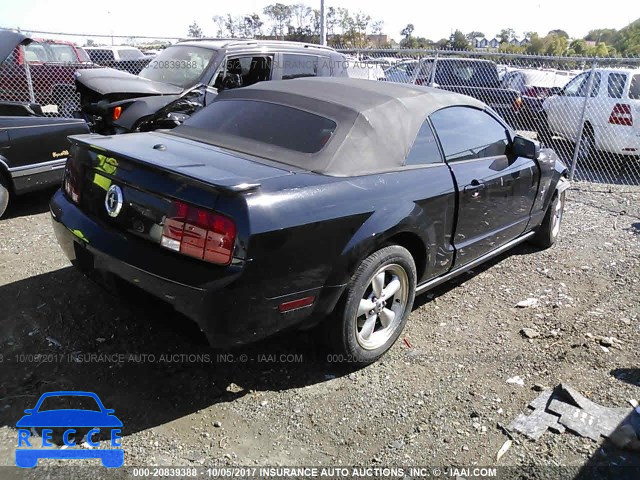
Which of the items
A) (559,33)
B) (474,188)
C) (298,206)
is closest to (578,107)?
(474,188)

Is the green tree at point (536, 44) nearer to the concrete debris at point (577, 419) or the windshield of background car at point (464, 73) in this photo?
the windshield of background car at point (464, 73)

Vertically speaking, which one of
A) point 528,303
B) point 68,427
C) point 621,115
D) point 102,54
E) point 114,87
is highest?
point 114,87

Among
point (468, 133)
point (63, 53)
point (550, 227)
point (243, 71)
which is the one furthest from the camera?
point (63, 53)

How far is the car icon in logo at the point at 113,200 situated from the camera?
9.15ft

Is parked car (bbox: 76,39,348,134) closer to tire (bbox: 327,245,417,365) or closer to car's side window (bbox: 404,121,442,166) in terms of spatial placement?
car's side window (bbox: 404,121,442,166)

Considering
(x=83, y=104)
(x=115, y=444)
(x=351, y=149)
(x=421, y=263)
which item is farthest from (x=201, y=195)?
(x=83, y=104)

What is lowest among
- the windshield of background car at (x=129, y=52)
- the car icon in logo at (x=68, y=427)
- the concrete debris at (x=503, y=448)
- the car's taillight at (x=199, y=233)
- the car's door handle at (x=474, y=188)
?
the concrete debris at (x=503, y=448)

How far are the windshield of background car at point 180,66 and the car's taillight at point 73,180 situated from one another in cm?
395

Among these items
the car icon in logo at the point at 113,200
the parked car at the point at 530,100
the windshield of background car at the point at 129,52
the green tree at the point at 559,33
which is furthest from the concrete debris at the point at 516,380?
the green tree at the point at 559,33

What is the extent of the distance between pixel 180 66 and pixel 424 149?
16.4 ft

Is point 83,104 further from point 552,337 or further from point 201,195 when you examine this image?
point 552,337

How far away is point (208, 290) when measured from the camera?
2.43m

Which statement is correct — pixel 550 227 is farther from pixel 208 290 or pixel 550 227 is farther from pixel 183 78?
pixel 183 78

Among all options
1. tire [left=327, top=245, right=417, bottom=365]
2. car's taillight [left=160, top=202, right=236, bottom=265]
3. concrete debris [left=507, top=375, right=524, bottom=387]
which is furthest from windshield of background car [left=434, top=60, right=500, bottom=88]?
car's taillight [left=160, top=202, right=236, bottom=265]
